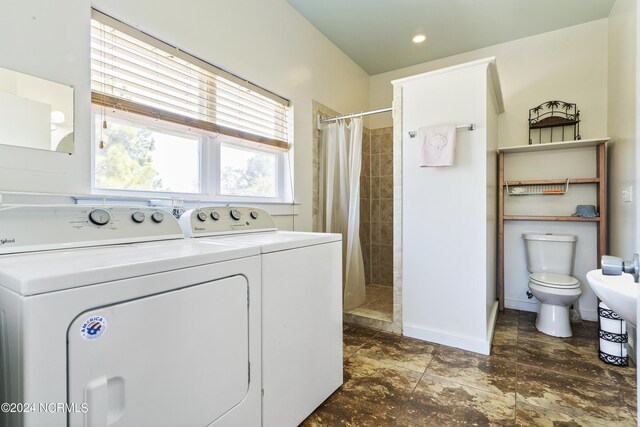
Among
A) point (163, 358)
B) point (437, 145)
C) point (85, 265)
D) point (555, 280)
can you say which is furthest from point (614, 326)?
point (85, 265)

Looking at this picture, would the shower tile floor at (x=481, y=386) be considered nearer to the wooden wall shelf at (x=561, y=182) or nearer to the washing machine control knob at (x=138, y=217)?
the wooden wall shelf at (x=561, y=182)

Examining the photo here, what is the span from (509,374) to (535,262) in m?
1.31

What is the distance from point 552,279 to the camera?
243 cm

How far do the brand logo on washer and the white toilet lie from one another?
2.75 meters

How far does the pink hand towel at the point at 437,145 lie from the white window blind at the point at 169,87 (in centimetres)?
114

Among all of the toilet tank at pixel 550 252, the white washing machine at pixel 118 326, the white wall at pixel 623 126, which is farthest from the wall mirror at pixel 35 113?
the toilet tank at pixel 550 252

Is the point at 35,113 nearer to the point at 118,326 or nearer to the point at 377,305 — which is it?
the point at 118,326

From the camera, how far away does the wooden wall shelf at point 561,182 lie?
2.53 metres

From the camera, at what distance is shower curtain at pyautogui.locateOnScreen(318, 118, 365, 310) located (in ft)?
9.27

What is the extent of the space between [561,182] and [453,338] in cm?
173

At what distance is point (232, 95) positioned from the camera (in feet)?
7.16

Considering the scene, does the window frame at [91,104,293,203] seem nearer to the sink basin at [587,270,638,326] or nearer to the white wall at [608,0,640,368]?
the sink basin at [587,270,638,326]

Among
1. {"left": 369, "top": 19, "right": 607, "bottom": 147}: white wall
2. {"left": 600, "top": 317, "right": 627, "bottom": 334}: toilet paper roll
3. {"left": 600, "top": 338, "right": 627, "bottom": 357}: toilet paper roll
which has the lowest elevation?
{"left": 600, "top": 338, "right": 627, "bottom": 357}: toilet paper roll

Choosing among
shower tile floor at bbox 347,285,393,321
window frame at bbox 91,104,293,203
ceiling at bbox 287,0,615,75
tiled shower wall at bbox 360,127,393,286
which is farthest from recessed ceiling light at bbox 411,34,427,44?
shower tile floor at bbox 347,285,393,321
